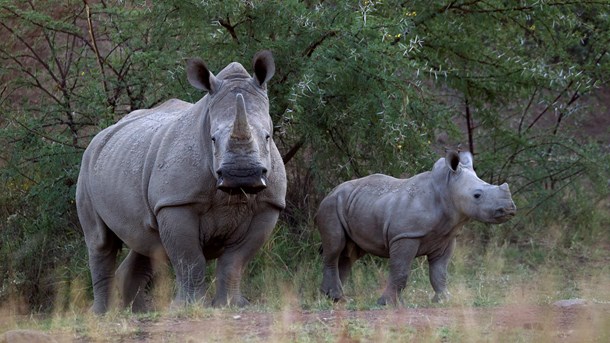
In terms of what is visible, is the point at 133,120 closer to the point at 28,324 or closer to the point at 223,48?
the point at 223,48

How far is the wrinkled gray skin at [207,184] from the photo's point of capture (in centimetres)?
731

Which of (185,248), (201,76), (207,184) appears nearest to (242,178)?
(207,184)

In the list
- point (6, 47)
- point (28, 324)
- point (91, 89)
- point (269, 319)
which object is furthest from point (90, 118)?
point (269, 319)

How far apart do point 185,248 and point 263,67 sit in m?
1.38

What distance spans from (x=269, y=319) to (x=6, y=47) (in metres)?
6.56

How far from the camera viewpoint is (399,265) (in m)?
8.95

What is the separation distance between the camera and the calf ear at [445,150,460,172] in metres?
9.03

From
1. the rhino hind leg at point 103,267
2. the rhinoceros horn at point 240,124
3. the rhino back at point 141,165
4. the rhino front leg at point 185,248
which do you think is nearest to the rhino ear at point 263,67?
the rhino back at point 141,165

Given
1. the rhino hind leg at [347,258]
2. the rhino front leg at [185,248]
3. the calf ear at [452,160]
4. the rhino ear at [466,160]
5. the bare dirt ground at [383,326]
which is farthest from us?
the rhino hind leg at [347,258]

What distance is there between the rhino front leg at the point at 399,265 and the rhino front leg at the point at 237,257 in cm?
133

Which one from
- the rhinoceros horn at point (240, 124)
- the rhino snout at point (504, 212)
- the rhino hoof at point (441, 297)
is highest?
the rhinoceros horn at point (240, 124)

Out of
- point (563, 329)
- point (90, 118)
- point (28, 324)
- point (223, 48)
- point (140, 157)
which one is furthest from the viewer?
point (90, 118)

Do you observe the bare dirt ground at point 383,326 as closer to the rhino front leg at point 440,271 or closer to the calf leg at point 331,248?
the rhino front leg at point 440,271

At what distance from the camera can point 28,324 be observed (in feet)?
25.5
